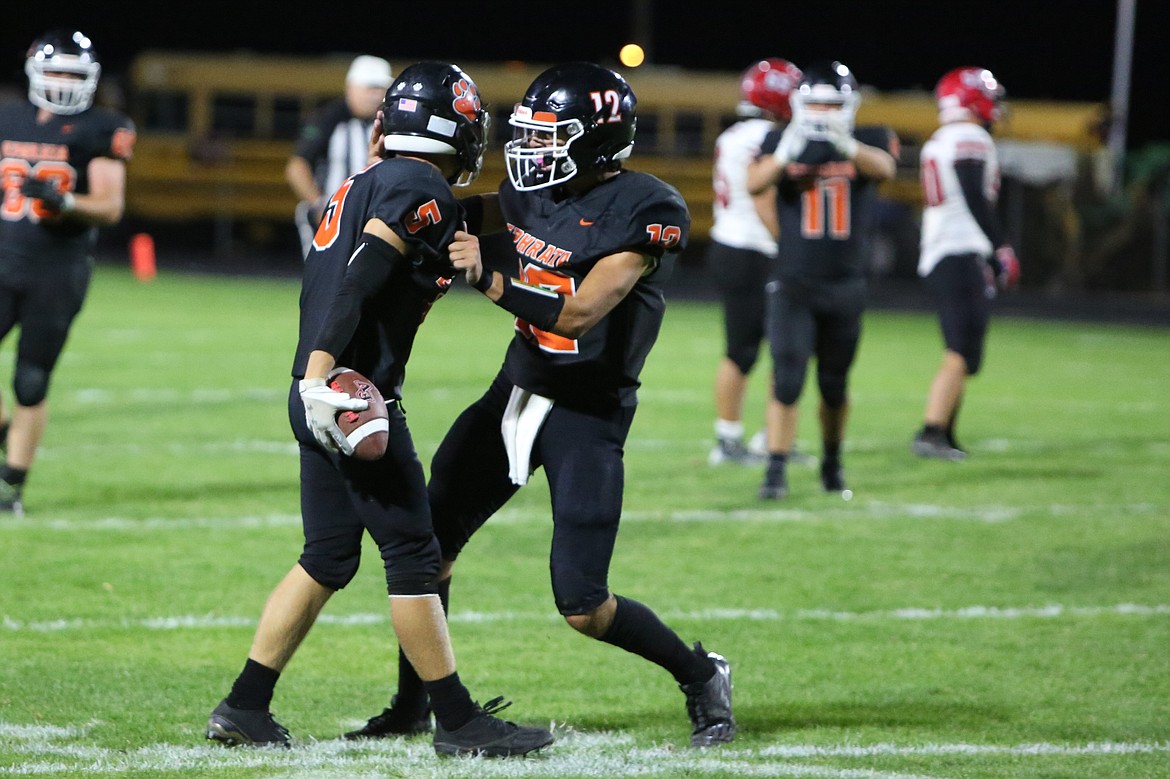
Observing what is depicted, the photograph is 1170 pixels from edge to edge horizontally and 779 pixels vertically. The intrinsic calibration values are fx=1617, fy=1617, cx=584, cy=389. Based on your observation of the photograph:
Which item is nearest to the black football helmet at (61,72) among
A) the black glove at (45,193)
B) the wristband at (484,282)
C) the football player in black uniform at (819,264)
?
the black glove at (45,193)

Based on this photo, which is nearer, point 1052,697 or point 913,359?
point 1052,697

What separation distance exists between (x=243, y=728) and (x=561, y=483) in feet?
3.58

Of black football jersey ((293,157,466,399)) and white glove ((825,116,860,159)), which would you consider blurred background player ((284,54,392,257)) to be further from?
black football jersey ((293,157,466,399))

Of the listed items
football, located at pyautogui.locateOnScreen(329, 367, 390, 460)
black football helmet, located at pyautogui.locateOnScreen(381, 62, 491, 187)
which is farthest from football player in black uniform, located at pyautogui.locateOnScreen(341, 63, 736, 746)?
football, located at pyautogui.locateOnScreen(329, 367, 390, 460)

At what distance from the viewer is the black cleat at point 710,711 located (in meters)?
4.54

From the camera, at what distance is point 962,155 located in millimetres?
10016

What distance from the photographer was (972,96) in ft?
32.6

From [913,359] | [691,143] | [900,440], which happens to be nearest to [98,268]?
[691,143]

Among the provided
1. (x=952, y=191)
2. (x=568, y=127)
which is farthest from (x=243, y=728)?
(x=952, y=191)

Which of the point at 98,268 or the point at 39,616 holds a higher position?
the point at 39,616

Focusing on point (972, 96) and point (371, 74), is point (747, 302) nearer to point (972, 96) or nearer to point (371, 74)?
point (972, 96)

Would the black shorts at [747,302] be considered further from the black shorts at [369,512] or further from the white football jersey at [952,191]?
the black shorts at [369,512]

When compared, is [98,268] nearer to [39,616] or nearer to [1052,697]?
[39,616]

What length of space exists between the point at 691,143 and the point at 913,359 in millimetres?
12619
